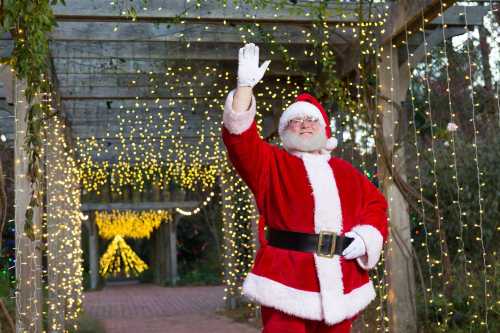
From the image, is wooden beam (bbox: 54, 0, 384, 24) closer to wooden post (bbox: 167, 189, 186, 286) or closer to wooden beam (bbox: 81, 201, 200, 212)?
wooden beam (bbox: 81, 201, 200, 212)

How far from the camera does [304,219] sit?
2.78m

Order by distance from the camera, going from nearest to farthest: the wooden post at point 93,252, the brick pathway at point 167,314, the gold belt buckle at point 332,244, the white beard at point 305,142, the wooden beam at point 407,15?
the gold belt buckle at point 332,244, the white beard at point 305,142, the wooden beam at point 407,15, the brick pathway at point 167,314, the wooden post at point 93,252

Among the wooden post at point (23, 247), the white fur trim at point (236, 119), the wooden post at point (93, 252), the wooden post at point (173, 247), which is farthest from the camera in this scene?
the wooden post at point (93, 252)

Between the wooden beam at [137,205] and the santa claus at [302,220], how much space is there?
1421cm

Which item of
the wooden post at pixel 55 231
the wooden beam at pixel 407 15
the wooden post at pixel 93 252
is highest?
the wooden beam at pixel 407 15

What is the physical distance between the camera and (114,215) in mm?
18188

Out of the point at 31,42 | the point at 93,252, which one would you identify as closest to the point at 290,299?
the point at 31,42

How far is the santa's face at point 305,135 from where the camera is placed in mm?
2957

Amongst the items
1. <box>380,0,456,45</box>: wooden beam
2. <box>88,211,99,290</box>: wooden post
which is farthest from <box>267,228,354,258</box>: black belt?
<box>88,211,99,290</box>: wooden post

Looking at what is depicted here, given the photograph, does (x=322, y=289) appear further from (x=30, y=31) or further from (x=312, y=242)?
(x=30, y=31)

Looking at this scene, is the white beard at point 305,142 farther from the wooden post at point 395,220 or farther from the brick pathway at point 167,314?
the brick pathway at point 167,314

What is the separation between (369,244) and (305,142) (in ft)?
1.61

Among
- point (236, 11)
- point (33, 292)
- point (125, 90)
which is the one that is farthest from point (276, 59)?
point (33, 292)

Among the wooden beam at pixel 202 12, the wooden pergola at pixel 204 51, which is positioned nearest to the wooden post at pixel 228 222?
the wooden pergola at pixel 204 51
